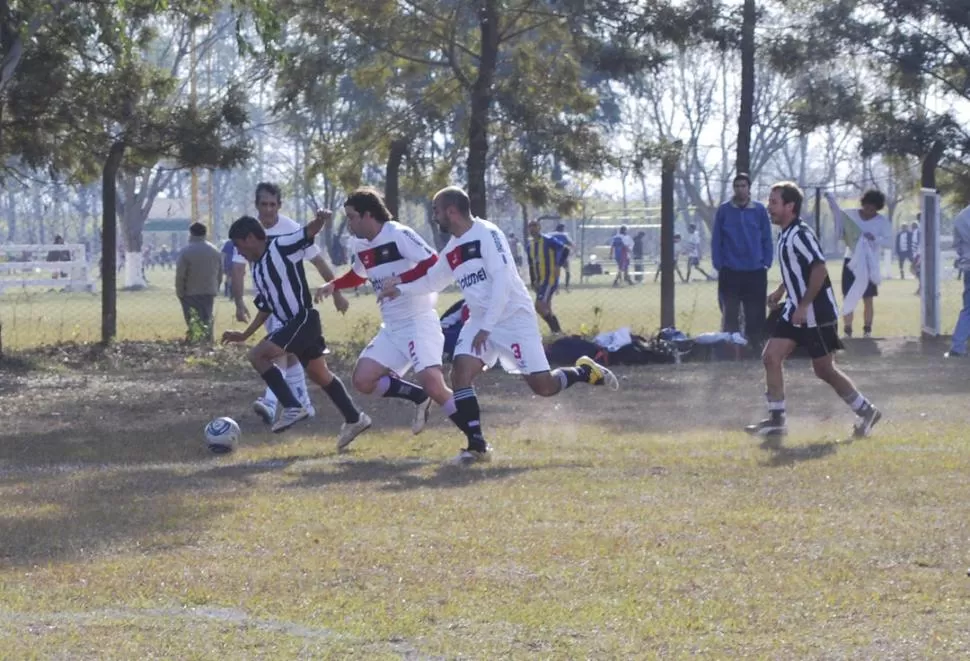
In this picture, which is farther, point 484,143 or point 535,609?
point 484,143

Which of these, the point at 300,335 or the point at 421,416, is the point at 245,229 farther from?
the point at 421,416

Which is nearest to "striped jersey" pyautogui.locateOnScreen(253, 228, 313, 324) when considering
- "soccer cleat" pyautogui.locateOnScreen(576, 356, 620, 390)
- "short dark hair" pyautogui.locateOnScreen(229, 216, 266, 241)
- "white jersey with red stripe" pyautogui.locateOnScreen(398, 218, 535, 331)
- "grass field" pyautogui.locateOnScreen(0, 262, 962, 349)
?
"short dark hair" pyautogui.locateOnScreen(229, 216, 266, 241)

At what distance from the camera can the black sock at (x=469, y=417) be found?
9820 millimetres

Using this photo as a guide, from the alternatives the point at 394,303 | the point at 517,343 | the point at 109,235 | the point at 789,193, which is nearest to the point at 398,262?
the point at 394,303

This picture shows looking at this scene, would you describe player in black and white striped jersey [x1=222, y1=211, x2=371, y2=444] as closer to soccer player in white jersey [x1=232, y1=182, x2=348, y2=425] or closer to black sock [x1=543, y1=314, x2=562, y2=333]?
soccer player in white jersey [x1=232, y1=182, x2=348, y2=425]

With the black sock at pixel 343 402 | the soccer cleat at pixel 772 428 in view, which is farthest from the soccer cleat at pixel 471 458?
the soccer cleat at pixel 772 428

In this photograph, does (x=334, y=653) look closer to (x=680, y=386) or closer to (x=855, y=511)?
(x=855, y=511)

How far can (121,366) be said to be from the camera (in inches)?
679

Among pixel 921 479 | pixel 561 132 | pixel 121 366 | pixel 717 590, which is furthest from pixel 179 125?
pixel 717 590

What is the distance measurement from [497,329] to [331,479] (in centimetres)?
148

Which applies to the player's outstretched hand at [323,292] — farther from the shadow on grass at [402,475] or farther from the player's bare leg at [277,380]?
the shadow on grass at [402,475]

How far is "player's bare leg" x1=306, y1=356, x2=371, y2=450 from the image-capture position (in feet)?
34.4

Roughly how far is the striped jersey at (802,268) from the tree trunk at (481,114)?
847cm

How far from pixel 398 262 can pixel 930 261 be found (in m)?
11.6
